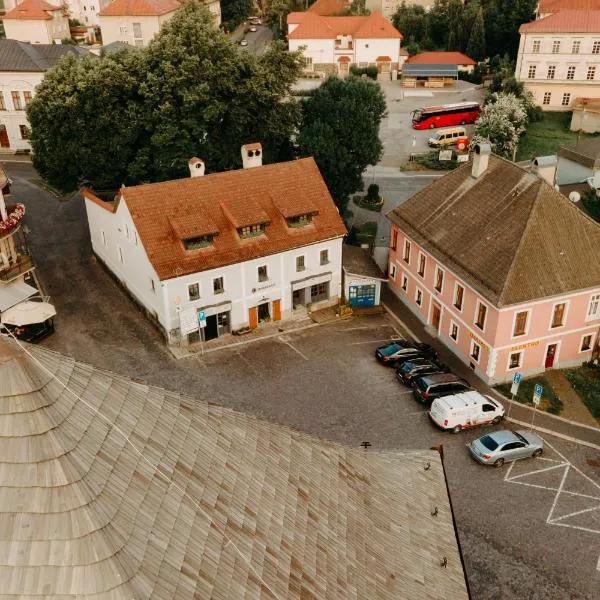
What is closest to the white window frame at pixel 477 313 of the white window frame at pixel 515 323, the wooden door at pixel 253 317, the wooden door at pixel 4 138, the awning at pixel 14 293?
the white window frame at pixel 515 323

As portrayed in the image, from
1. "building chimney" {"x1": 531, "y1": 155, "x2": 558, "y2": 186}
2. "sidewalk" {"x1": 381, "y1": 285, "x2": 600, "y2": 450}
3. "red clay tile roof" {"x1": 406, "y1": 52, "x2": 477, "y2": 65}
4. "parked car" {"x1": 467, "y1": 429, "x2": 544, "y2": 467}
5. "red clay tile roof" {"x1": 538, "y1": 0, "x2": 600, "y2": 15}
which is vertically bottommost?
"sidewalk" {"x1": 381, "y1": 285, "x2": 600, "y2": 450}

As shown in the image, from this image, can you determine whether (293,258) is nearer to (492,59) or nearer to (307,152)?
(307,152)

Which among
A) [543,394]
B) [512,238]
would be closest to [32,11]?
[512,238]

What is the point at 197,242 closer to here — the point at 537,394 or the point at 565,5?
the point at 537,394

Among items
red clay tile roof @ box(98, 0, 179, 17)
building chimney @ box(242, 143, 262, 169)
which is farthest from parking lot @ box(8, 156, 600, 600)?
red clay tile roof @ box(98, 0, 179, 17)

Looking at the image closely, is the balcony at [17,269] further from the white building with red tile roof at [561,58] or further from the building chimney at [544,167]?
the white building with red tile roof at [561,58]

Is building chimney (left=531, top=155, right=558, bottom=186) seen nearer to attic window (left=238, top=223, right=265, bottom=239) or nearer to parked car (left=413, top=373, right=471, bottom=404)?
parked car (left=413, top=373, right=471, bottom=404)

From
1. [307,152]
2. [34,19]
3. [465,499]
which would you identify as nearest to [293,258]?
[307,152]
